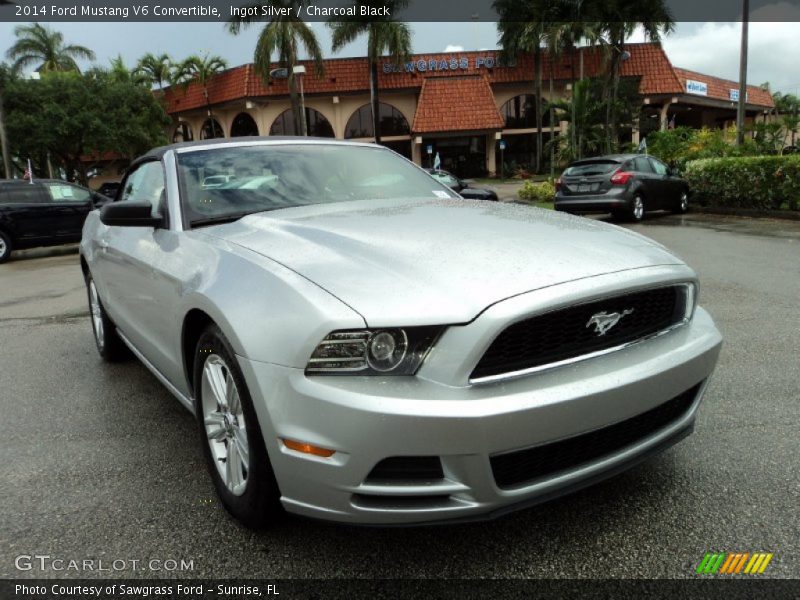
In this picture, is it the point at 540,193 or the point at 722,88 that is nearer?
the point at 540,193

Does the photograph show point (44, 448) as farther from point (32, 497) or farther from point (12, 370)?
point (12, 370)

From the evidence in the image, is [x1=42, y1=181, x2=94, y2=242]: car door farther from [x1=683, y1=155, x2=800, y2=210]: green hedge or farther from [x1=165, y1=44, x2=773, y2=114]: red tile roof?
[x1=165, y1=44, x2=773, y2=114]: red tile roof

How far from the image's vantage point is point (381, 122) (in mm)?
37438

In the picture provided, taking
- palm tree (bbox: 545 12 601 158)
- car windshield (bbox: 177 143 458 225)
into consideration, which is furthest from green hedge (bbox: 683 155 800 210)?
palm tree (bbox: 545 12 601 158)

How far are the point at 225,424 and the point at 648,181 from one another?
13295 millimetres

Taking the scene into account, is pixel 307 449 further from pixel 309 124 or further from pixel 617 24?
pixel 309 124

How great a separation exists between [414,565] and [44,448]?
2.18 metres

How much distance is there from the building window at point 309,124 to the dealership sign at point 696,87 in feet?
69.7

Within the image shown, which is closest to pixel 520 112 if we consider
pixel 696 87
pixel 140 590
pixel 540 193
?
pixel 696 87

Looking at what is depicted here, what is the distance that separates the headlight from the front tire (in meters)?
0.36

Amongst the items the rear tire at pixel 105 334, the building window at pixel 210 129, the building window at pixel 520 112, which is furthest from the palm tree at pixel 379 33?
the rear tire at pixel 105 334

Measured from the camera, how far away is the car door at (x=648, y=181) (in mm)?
13562

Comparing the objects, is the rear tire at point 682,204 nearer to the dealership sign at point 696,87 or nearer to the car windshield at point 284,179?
the car windshield at point 284,179

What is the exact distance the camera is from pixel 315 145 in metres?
3.72
